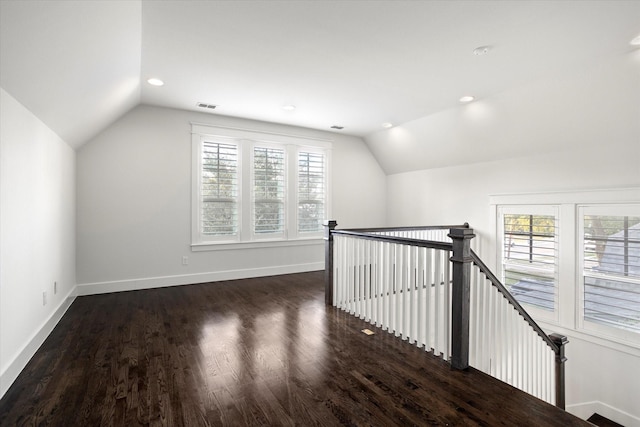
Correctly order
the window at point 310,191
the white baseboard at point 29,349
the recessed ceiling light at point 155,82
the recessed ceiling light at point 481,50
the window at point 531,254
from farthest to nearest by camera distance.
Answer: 1. the window at point 310,191
2. the window at point 531,254
3. the recessed ceiling light at point 155,82
4. the recessed ceiling light at point 481,50
5. the white baseboard at point 29,349

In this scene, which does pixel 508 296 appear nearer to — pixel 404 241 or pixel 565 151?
pixel 404 241

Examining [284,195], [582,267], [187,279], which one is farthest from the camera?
[284,195]

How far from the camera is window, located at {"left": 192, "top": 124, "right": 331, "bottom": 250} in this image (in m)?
5.14

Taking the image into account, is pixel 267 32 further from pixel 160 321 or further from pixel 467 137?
pixel 467 137

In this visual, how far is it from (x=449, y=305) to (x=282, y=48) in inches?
107

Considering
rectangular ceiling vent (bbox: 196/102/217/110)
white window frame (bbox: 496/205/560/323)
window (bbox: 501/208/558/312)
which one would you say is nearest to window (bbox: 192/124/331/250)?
rectangular ceiling vent (bbox: 196/102/217/110)

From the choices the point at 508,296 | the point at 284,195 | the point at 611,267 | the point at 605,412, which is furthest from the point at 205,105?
the point at 605,412

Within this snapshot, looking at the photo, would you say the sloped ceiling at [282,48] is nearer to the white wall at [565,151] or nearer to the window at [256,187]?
the white wall at [565,151]

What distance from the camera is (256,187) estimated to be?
554cm

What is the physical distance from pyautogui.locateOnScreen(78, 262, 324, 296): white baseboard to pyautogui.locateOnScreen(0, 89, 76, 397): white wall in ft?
2.26

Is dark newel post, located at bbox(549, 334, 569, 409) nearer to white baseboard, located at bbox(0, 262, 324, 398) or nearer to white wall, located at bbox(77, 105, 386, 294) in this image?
white baseboard, located at bbox(0, 262, 324, 398)

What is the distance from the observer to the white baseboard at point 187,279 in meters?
4.43

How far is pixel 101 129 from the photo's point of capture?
4.35 m

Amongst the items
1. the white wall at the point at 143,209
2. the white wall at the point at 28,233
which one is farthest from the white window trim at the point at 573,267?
the white wall at the point at 28,233
